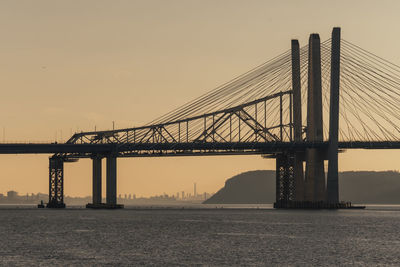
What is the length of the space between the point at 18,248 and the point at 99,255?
946 centimetres

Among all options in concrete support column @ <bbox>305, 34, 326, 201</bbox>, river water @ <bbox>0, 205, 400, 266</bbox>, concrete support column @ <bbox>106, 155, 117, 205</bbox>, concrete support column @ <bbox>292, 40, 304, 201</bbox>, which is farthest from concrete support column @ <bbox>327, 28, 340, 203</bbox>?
concrete support column @ <bbox>106, 155, 117, 205</bbox>

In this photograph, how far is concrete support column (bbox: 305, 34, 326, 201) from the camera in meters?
139

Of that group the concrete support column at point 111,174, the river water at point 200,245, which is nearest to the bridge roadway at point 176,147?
the concrete support column at point 111,174

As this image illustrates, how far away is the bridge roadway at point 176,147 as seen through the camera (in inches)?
5635

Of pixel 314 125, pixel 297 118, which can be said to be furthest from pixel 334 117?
pixel 297 118

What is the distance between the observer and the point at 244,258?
6362 cm

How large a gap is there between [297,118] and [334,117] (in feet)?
53.5

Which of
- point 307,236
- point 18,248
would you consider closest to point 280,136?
point 307,236

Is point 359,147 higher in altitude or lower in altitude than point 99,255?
higher

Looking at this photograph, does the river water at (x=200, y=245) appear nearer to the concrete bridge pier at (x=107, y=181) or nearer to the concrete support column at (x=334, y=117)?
the concrete support column at (x=334, y=117)

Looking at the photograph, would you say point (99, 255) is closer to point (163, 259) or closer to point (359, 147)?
point (163, 259)

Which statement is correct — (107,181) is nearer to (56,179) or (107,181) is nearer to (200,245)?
(56,179)

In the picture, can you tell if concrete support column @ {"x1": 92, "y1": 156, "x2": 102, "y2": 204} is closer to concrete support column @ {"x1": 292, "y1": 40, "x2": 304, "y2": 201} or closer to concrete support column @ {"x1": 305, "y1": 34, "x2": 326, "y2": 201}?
concrete support column @ {"x1": 292, "y1": 40, "x2": 304, "y2": 201}

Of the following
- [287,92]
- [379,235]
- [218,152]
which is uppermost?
[287,92]
